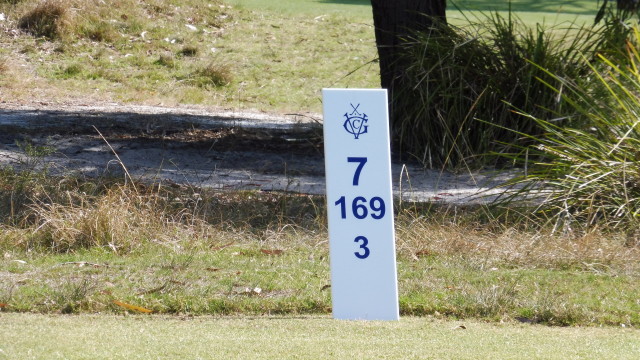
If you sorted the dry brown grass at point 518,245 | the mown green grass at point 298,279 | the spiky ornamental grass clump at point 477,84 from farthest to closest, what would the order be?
the spiky ornamental grass clump at point 477,84, the dry brown grass at point 518,245, the mown green grass at point 298,279

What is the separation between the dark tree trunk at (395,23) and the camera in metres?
11.7

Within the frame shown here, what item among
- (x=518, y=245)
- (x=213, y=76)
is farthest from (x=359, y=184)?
(x=213, y=76)

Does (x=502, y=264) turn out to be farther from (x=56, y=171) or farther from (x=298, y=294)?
(x=56, y=171)

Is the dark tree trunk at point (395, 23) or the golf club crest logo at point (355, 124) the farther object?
the dark tree trunk at point (395, 23)

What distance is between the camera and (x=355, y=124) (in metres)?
5.18

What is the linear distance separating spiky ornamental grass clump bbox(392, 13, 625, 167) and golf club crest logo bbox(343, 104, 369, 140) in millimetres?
5848

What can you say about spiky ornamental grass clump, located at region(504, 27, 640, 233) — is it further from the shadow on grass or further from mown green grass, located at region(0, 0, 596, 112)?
the shadow on grass

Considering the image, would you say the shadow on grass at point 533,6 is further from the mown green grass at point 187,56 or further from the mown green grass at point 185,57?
the mown green grass at point 185,57

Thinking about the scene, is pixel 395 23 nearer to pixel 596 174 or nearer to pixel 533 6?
pixel 596 174

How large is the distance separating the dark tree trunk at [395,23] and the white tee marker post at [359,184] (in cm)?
648

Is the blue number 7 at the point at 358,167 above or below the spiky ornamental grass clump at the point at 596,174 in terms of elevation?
above

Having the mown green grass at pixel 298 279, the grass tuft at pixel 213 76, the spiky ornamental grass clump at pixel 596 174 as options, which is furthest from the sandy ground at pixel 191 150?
the grass tuft at pixel 213 76

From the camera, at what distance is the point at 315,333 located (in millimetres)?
5223

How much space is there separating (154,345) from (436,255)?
125 inches
